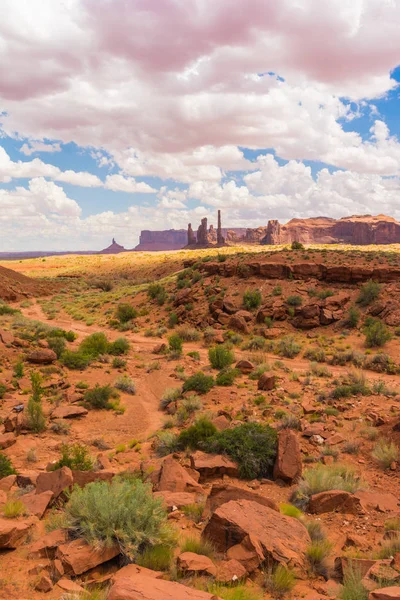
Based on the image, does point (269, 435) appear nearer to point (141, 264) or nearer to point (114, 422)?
point (114, 422)

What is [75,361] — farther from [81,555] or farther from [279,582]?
[279,582]

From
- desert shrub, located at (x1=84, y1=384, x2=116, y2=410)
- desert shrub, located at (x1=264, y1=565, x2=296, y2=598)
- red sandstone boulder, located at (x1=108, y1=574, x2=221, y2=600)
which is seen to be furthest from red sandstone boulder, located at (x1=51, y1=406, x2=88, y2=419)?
desert shrub, located at (x1=264, y1=565, x2=296, y2=598)

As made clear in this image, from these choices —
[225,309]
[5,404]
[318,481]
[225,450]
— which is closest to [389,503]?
[318,481]

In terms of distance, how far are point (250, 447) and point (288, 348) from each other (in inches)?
528

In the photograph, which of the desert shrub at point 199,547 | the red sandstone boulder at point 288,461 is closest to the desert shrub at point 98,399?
the red sandstone boulder at point 288,461

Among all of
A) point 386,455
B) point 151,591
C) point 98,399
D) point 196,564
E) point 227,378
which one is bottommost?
point 98,399

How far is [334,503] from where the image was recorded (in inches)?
267

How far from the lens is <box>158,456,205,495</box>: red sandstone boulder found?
724cm

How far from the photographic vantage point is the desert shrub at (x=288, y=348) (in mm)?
21203

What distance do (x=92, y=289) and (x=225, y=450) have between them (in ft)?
160

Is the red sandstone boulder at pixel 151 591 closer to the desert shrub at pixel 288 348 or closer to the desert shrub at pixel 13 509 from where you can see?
the desert shrub at pixel 13 509

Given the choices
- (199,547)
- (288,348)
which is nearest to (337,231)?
(288,348)

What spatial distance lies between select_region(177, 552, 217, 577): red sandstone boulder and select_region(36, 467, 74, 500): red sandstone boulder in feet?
8.63

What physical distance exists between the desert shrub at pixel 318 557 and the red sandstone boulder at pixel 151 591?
187 centimetres
